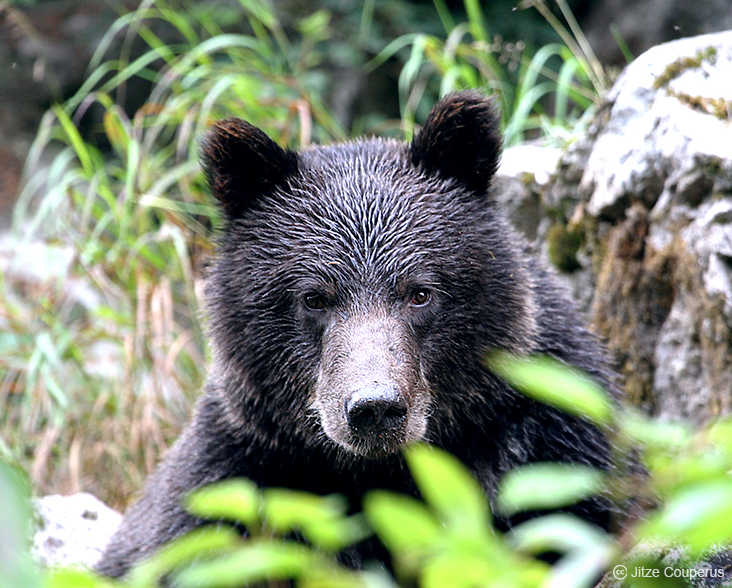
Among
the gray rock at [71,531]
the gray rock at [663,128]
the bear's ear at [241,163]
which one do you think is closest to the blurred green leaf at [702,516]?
the bear's ear at [241,163]

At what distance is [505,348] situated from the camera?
10.3 ft

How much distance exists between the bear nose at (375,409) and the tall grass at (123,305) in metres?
2.40

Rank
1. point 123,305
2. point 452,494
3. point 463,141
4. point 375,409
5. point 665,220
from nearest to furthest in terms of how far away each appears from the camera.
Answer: point 452,494 < point 375,409 < point 463,141 < point 665,220 < point 123,305

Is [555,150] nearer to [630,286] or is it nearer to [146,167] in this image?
[630,286]

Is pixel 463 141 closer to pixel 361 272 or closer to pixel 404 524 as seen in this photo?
pixel 361 272

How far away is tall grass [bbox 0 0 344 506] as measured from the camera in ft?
16.3

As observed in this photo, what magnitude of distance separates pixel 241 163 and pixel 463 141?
2.85 ft

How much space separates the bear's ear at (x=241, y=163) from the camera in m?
3.19

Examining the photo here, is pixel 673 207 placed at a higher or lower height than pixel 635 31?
lower

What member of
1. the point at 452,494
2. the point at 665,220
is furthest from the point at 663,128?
the point at 452,494

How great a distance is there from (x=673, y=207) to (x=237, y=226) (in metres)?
1.80

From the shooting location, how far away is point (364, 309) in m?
2.95

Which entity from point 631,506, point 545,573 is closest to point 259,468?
point 631,506

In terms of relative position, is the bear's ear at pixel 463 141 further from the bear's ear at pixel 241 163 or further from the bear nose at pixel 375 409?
the bear nose at pixel 375 409
